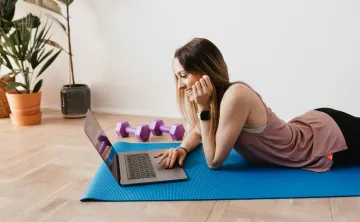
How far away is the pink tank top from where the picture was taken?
5.86 ft

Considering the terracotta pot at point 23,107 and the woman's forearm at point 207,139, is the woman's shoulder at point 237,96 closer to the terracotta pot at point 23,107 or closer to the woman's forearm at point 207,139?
the woman's forearm at point 207,139

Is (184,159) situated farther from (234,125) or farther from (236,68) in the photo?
(236,68)

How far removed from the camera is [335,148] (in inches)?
70.9

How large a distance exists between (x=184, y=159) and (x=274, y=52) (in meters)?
1.42

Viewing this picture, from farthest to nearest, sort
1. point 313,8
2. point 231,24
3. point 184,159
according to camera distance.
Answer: point 231,24 < point 313,8 < point 184,159

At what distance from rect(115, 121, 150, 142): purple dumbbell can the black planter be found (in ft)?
2.58

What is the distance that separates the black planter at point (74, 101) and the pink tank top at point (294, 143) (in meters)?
1.88

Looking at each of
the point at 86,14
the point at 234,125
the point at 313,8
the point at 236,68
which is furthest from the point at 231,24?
the point at 234,125

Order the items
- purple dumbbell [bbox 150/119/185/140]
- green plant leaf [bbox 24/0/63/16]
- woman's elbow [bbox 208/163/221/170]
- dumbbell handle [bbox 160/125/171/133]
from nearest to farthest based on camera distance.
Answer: woman's elbow [bbox 208/163/221/170] → purple dumbbell [bbox 150/119/185/140] → dumbbell handle [bbox 160/125/171/133] → green plant leaf [bbox 24/0/63/16]

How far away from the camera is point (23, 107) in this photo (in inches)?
122

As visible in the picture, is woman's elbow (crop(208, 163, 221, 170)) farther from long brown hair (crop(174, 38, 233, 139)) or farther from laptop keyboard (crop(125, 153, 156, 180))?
laptop keyboard (crop(125, 153, 156, 180))

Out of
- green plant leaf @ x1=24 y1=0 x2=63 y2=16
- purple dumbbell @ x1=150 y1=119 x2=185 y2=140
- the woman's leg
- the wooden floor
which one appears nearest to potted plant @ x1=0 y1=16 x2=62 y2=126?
green plant leaf @ x1=24 y1=0 x2=63 y2=16

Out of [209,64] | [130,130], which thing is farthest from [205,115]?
[130,130]

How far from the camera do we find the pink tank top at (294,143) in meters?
1.79
